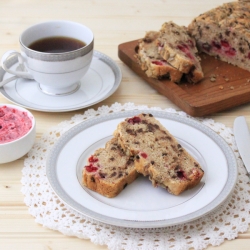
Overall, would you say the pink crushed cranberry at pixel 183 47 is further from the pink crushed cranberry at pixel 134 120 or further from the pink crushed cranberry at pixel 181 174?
the pink crushed cranberry at pixel 181 174

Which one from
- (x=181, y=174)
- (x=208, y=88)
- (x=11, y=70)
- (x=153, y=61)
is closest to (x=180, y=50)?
(x=153, y=61)

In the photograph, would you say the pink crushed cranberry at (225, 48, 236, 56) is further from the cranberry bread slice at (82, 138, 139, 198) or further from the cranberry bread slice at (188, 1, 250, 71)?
the cranberry bread slice at (82, 138, 139, 198)

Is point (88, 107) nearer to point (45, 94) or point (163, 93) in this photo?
point (45, 94)

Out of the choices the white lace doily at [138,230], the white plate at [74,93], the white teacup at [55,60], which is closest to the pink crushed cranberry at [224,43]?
the white plate at [74,93]

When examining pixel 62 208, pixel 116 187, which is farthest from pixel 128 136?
pixel 62 208

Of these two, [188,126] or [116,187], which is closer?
[116,187]
